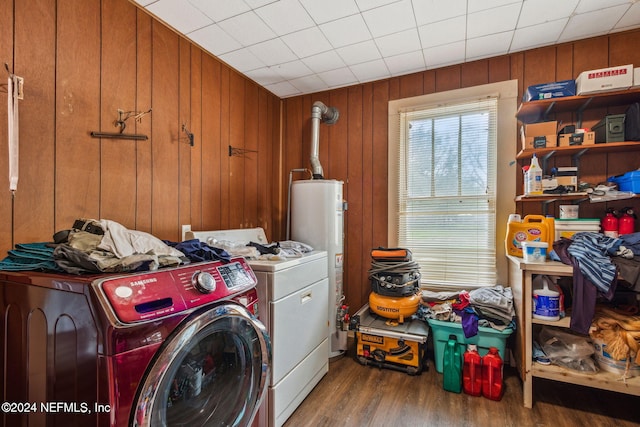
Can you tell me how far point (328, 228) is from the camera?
2.43 meters

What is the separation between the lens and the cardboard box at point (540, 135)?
204 cm

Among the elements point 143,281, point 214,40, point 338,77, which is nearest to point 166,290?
point 143,281

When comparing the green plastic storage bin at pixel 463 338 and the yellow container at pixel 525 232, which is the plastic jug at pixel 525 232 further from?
the green plastic storage bin at pixel 463 338

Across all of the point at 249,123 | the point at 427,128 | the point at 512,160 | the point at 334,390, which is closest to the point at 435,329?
the point at 334,390

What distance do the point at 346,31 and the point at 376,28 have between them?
206mm

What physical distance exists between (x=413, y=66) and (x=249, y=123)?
5.05 feet

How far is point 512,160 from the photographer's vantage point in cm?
235

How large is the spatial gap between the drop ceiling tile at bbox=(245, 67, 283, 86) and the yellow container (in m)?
2.31

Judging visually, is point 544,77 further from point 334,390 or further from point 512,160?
point 334,390

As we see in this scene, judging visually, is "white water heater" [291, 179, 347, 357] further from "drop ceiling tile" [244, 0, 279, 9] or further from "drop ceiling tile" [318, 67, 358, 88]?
"drop ceiling tile" [244, 0, 279, 9]

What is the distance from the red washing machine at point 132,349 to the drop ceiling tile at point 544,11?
2.33m

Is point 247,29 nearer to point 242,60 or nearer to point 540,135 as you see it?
point 242,60

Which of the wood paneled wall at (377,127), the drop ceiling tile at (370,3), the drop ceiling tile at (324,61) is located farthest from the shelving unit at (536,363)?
the drop ceiling tile at (324,61)

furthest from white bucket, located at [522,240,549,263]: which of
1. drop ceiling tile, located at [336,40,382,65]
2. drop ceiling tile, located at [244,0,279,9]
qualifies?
drop ceiling tile, located at [244,0,279,9]
